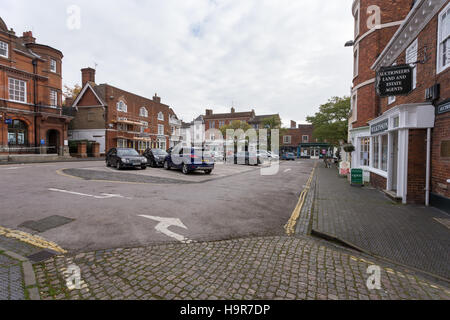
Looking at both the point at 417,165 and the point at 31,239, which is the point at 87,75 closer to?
the point at 31,239

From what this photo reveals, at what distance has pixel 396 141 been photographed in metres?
9.65

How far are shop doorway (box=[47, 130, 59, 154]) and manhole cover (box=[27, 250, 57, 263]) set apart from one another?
30.4m

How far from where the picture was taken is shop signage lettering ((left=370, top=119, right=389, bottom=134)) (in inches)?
372

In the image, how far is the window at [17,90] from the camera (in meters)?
24.0

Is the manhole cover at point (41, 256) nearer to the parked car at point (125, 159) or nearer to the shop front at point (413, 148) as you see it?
the shop front at point (413, 148)

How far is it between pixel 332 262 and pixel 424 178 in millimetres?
6052

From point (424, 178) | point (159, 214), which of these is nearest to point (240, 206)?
point (159, 214)

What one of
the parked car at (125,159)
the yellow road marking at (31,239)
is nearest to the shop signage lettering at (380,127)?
the yellow road marking at (31,239)

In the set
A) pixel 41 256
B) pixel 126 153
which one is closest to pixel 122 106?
pixel 126 153

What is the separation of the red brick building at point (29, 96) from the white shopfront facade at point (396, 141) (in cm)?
3074

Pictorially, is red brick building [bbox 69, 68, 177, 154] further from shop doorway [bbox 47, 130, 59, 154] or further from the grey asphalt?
the grey asphalt

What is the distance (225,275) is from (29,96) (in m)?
32.5

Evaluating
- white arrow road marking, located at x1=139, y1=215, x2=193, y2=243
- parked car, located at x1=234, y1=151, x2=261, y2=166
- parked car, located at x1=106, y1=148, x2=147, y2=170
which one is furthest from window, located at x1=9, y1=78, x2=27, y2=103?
white arrow road marking, located at x1=139, y1=215, x2=193, y2=243
